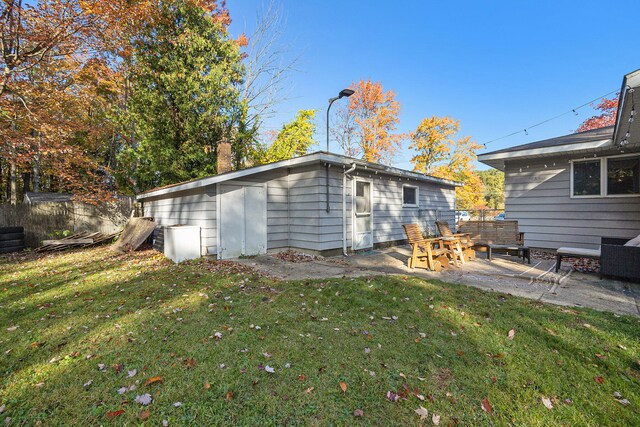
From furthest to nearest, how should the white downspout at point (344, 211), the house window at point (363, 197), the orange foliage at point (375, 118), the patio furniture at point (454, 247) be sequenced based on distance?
the orange foliage at point (375, 118), the house window at point (363, 197), the white downspout at point (344, 211), the patio furniture at point (454, 247)

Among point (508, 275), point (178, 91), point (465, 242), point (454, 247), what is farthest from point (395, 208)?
point (178, 91)

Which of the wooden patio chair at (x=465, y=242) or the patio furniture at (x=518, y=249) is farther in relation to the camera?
the wooden patio chair at (x=465, y=242)

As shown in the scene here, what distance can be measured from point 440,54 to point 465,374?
18382 mm

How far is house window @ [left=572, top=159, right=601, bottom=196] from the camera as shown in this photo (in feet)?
23.7

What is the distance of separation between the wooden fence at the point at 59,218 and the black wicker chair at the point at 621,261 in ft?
48.0

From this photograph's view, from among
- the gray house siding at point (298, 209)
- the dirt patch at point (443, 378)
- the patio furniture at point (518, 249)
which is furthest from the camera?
the gray house siding at point (298, 209)

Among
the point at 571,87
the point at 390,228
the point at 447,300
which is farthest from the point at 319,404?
the point at 571,87

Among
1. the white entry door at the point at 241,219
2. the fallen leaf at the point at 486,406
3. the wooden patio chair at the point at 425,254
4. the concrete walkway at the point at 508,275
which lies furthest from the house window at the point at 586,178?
the white entry door at the point at 241,219

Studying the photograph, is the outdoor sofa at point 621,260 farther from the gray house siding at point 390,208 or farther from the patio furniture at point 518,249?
the gray house siding at point 390,208

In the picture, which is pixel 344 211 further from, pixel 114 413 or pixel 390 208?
pixel 114 413

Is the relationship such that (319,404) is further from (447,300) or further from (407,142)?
(407,142)

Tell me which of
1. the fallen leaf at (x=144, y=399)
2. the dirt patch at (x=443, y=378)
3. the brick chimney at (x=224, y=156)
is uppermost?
the brick chimney at (x=224, y=156)

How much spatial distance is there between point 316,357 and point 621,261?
535 centimetres

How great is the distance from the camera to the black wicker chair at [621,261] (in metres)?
4.56
